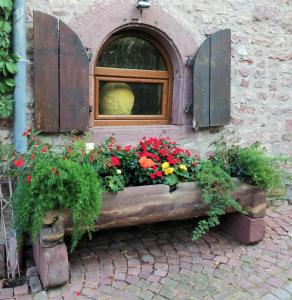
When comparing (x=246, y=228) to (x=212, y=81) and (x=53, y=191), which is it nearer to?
(x=212, y=81)

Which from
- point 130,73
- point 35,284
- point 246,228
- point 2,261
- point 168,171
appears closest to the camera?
point 35,284

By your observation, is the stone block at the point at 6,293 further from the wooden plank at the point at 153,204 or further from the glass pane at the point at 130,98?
the glass pane at the point at 130,98

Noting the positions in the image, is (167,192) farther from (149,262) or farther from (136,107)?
(136,107)

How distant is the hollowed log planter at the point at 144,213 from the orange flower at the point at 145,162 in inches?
7.3

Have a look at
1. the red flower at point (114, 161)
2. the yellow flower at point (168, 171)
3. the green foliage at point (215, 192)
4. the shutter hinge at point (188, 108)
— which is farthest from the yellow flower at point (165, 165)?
the shutter hinge at point (188, 108)

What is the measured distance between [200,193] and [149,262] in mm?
→ 771

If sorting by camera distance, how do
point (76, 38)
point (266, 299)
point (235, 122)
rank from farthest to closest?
1. point (235, 122)
2. point (76, 38)
3. point (266, 299)

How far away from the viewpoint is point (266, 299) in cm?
258

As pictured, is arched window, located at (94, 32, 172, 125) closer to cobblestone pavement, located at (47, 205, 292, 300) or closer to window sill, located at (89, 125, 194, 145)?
window sill, located at (89, 125, 194, 145)

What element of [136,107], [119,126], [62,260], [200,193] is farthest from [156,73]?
[62,260]

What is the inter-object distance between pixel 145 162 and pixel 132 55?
142 centimetres

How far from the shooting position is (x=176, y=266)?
305cm

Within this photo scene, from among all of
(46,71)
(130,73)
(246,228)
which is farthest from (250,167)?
(46,71)

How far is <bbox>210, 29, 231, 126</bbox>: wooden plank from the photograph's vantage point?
12.8 ft
